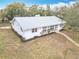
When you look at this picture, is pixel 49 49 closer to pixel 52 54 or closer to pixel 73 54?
pixel 52 54

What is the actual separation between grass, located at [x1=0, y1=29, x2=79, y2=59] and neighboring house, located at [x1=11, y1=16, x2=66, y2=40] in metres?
1.23

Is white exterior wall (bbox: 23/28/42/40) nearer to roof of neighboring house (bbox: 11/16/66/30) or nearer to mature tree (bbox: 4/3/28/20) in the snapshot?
roof of neighboring house (bbox: 11/16/66/30)

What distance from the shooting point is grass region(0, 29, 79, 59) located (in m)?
21.0

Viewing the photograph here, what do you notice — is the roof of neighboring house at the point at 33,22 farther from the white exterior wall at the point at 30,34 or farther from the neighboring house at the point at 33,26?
the white exterior wall at the point at 30,34

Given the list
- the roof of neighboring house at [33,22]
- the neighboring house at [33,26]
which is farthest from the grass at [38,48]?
the roof of neighboring house at [33,22]

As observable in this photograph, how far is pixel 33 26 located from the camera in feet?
86.8

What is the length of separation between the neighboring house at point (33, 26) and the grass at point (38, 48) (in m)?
1.23

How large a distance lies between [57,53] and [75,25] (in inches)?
324

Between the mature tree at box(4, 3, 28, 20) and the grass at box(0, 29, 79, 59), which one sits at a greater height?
the mature tree at box(4, 3, 28, 20)

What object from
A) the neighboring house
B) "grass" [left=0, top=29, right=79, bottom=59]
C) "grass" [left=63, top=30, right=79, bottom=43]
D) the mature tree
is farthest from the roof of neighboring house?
the mature tree

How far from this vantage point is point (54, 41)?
83.6 feet

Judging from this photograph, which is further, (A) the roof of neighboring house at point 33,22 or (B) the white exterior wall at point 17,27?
(B) the white exterior wall at point 17,27

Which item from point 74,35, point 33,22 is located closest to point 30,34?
point 33,22

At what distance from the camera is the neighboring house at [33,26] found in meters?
25.3
